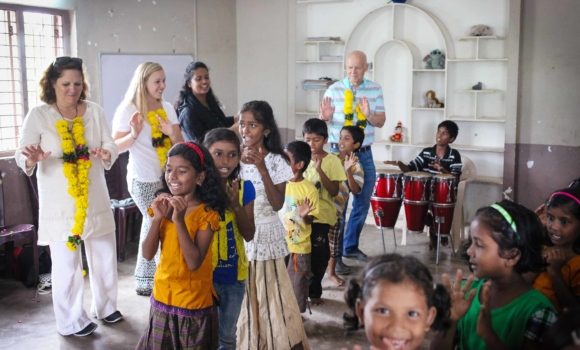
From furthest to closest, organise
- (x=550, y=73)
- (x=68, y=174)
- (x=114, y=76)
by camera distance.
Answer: (x=114, y=76) → (x=550, y=73) → (x=68, y=174)

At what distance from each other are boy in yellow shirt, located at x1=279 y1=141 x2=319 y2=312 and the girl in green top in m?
1.69

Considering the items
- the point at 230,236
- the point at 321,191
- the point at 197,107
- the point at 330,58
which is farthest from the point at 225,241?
the point at 330,58

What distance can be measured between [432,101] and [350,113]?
180 centimetres

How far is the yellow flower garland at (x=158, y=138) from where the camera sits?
4312mm

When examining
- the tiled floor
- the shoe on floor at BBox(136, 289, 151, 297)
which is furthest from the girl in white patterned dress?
the shoe on floor at BBox(136, 289, 151, 297)

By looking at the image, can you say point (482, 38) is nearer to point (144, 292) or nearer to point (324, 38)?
point (324, 38)

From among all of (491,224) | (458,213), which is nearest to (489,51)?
(458,213)

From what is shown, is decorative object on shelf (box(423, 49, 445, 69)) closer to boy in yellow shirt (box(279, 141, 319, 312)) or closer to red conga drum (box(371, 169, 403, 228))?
red conga drum (box(371, 169, 403, 228))

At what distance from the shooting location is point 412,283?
1.65 metres

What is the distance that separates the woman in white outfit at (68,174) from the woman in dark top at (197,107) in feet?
2.19

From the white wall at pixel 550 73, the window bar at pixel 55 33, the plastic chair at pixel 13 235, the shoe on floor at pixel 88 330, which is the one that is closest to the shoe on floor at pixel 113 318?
the shoe on floor at pixel 88 330

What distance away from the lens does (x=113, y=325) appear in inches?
159

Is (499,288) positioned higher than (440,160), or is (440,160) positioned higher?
(440,160)

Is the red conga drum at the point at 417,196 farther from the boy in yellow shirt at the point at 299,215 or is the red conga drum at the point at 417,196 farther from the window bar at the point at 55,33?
the window bar at the point at 55,33
